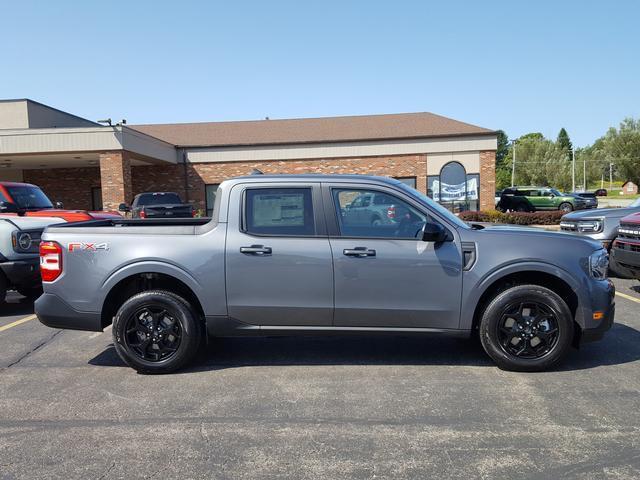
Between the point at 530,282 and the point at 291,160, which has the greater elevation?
the point at 291,160

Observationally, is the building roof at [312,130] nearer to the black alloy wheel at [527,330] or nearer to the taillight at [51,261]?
the taillight at [51,261]

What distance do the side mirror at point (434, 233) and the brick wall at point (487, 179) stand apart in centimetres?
2373

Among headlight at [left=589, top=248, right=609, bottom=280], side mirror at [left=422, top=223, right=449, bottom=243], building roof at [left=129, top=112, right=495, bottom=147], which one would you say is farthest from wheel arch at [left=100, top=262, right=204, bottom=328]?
building roof at [left=129, top=112, right=495, bottom=147]

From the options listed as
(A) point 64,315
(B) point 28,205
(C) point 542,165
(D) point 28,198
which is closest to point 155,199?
(D) point 28,198

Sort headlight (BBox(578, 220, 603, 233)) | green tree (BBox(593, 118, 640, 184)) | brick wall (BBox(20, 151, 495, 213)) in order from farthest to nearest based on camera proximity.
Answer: green tree (BBox(593, 118, 640, 184)) < brick wall (BBox(20, 151, 495, 213)) < headlight (BBox(578, 220, 603, 233))

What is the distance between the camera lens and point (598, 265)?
4703 mm

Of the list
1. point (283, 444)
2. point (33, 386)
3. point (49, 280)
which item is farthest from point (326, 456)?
point (49, 280)

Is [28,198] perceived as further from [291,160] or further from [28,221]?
[291,160]

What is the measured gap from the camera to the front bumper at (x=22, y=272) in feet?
23.6

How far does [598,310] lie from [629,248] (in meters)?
3.62

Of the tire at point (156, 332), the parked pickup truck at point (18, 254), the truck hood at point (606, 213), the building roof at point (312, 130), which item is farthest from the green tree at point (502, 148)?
the tire at point (156, 332)

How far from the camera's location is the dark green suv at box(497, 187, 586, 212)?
3244 cm

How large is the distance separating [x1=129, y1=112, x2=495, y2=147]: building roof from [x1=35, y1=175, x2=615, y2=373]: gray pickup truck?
23.2 m

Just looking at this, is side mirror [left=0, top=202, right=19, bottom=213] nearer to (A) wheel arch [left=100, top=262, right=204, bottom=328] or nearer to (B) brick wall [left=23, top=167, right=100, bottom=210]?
(A) wheel arch [left=100, top=262, right=204, bottom=328]
